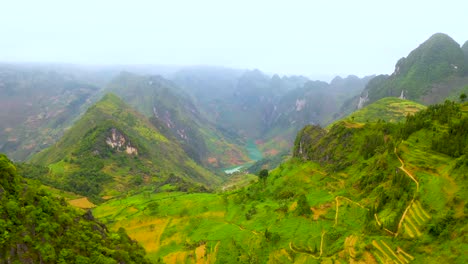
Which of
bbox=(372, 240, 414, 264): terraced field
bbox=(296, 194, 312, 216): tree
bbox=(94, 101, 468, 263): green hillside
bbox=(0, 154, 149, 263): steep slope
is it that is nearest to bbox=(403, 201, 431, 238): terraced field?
bbox=(94, 101, 468, 263): green hillside

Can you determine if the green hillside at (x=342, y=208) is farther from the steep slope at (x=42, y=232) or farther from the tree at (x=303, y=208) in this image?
the steep slope at (x=42, y=232)

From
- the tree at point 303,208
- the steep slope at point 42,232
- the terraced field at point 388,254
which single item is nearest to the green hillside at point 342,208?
the terraced field at point 388,254

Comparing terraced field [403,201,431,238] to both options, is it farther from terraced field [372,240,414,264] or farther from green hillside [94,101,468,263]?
terraced field [372,240,414,264]

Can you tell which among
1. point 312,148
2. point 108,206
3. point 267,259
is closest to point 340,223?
point 267,259

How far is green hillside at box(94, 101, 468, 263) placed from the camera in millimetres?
57219

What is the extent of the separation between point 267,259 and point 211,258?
54.1 feet

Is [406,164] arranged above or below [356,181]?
above

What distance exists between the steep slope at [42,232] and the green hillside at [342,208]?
104 ft

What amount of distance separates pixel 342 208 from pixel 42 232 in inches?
2529

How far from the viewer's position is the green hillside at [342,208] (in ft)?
188

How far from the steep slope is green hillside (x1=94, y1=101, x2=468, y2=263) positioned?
31.8 metres

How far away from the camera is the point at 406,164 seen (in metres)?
75.1

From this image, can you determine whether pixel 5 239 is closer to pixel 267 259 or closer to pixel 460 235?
pixel 267 259

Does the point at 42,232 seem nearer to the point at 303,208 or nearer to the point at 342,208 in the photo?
the point at 303,208
